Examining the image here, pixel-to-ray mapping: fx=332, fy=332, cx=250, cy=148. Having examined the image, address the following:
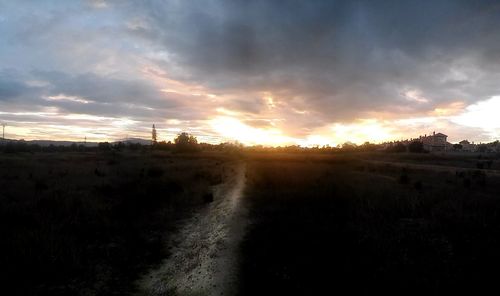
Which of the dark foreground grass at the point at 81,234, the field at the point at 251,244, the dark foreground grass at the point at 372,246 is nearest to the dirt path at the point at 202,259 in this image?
the field at the point at 251,244

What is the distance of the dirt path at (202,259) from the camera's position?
418 inches

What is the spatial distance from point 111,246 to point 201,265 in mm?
5117

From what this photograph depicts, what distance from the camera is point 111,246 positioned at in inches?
585

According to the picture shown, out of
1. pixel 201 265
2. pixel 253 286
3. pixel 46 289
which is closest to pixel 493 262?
pixel 253 286

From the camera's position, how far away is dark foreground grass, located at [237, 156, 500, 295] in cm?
1009

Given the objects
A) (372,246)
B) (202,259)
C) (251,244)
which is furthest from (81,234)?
(372,246)

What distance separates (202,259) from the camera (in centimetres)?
1289

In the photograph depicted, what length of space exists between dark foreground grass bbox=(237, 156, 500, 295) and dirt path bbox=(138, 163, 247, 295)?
603mm

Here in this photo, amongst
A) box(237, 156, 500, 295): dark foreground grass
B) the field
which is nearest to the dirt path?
the field

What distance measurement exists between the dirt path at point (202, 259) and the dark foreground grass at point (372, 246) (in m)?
0.60

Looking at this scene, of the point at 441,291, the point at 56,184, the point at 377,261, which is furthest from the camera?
the point at 56,184

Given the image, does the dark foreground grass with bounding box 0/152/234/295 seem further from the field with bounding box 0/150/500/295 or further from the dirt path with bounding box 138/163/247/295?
the dirt path with bounding box 138/163/247/295

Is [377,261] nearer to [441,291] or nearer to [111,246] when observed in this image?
[441,291]

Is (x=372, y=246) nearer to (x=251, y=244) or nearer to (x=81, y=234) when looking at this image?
(x=251, y=244)
